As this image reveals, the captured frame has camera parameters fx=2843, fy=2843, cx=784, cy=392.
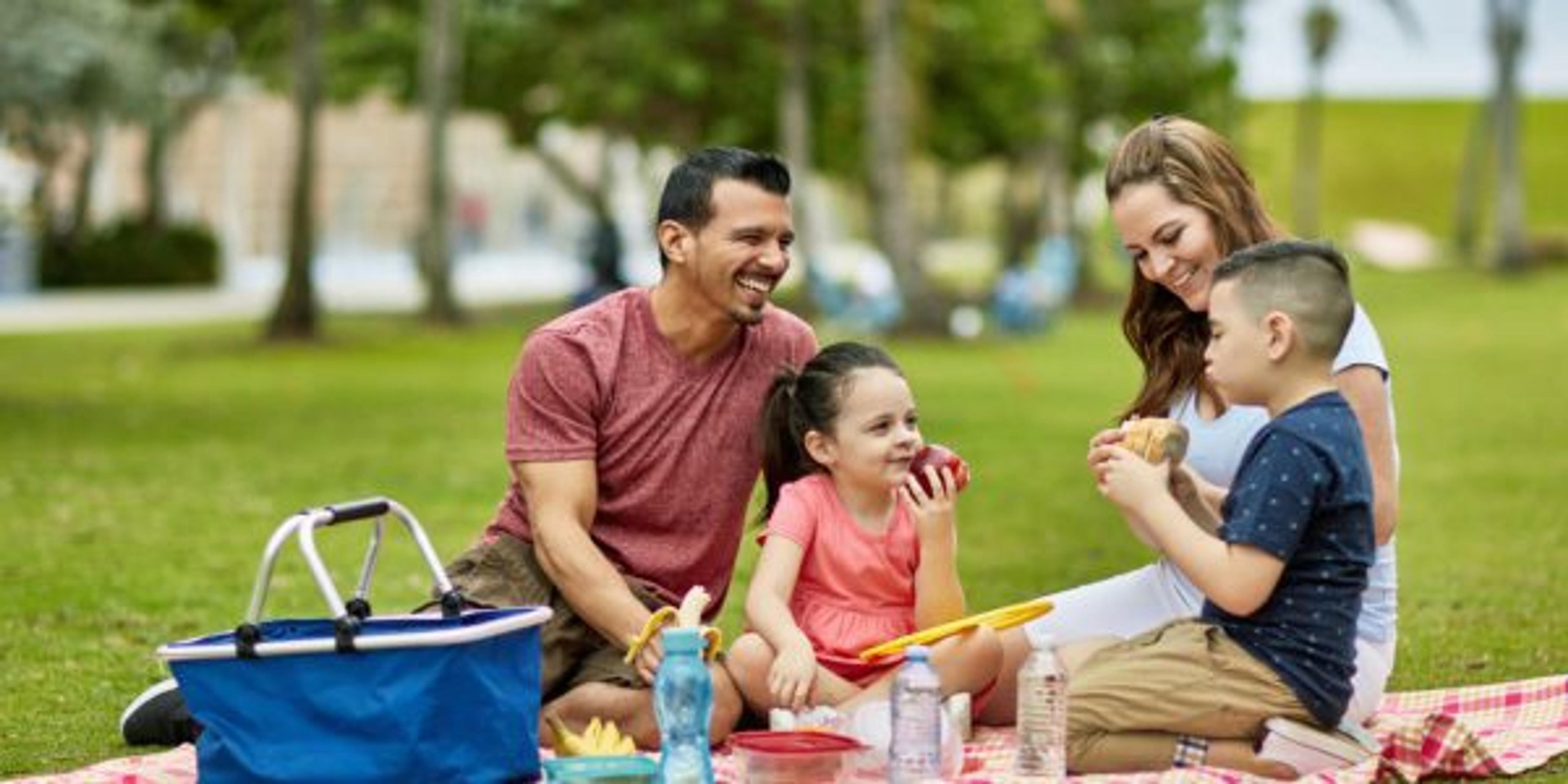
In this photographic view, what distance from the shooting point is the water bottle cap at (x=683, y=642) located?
5.89 meters

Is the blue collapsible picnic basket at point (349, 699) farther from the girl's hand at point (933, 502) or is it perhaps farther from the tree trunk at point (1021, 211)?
the tree trunk at point (1021, 211)

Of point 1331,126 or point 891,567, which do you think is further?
point 1331,126

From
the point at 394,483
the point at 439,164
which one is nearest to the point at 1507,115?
the point at 439,164

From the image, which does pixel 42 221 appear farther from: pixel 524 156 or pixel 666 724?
pixel 666 724

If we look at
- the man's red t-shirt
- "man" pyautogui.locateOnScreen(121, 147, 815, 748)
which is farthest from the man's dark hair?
the man's red t-shirt

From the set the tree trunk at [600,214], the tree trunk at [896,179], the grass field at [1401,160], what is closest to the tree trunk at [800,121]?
the tree trunk at [600,214]

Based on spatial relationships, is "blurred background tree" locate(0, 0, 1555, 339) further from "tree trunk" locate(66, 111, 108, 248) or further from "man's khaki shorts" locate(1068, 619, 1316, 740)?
"man's khaki shorts" locate(1068, 619, 1316, 740)

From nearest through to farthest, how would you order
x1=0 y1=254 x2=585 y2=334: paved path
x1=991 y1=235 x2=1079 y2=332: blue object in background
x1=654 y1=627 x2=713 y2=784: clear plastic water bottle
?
1. x1=654 y1=627 x2=713 y2=784: clear plastic water bottle
2. x1=991 y1=235 x2=1079 y2=332: blue object in background
3. x1=0 y1=254 x2=585 y2=334: paved path

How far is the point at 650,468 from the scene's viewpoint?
6.96m

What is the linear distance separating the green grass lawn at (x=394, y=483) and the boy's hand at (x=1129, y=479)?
119 centimetres

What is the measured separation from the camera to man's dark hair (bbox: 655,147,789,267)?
22.3 feet

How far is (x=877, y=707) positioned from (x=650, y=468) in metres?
0.95

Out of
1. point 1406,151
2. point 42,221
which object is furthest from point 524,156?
point 1406,151

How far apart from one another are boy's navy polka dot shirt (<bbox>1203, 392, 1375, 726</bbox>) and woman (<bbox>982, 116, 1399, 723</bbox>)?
0.80 feet
